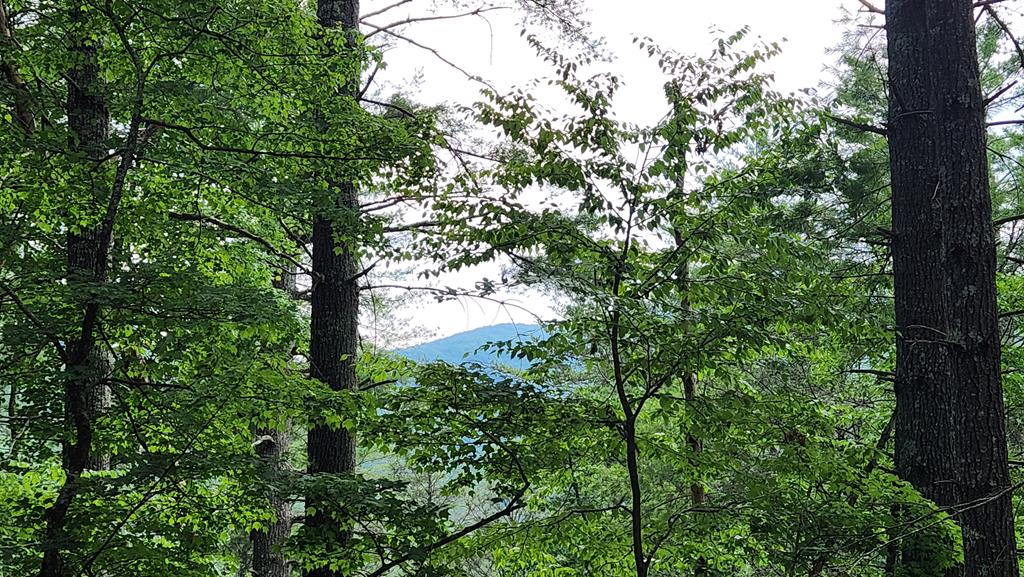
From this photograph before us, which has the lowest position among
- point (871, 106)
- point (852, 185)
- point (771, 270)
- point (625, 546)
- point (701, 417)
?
point (625, 546)

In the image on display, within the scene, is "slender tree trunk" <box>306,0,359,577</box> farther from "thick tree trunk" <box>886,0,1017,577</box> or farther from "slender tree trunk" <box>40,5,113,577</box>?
"thick tree trunk" <box>886,0,1017,577</box>

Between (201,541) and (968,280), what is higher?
(968,280)


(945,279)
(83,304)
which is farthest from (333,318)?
(945,279)

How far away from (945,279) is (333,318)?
4.69m

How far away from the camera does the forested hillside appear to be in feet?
12.1

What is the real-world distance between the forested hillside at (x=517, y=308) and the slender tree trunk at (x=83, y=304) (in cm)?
3

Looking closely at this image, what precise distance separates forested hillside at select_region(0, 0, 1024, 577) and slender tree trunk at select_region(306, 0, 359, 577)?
0.65 metres

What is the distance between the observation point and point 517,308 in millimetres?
4344

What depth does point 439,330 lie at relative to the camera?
13.1 metres

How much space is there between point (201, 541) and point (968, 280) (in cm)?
466

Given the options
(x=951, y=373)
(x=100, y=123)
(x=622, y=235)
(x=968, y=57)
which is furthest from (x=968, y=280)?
(x=100, y=123)

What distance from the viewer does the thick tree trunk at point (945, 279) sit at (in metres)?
4.34

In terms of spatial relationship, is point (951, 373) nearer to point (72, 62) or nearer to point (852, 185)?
point (852, 185)

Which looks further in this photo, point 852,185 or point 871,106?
point 871,106
